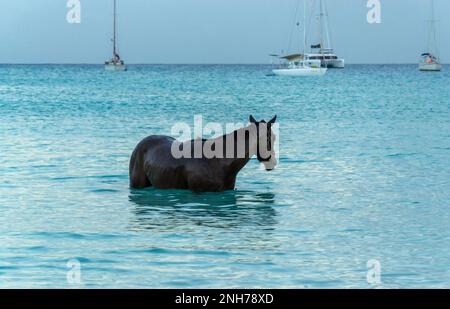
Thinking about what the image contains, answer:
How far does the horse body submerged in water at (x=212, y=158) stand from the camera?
14445 millimetres

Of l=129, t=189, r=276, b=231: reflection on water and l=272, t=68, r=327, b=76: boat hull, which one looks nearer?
l=129, t=189, r=276, b=231: reflection on water

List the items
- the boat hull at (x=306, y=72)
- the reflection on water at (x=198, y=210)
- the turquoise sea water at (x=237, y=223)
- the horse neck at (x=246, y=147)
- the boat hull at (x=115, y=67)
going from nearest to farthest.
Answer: the turquoise sea water at (x=237, y=223)
the reflection on water at (x=198, y=210)
the horse neck at (x=246, y=147)
the boat hull at (x=306, y=72)
the boat hull at (x=115, y=67)

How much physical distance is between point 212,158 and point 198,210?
0.94 m

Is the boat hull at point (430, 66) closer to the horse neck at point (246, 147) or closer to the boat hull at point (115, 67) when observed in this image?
the boat hull at point (115, 67)

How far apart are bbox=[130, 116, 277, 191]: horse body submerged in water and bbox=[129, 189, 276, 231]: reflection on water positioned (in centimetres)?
20

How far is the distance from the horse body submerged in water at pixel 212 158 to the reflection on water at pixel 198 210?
20 centimetres

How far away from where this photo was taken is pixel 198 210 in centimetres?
1397

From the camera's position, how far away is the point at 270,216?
13992mm

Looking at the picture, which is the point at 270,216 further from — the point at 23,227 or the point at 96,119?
the point at 96,119

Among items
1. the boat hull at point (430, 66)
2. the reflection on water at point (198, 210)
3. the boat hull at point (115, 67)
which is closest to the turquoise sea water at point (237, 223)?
the reflection on water at point (198, 210)

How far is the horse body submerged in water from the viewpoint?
47.4ft

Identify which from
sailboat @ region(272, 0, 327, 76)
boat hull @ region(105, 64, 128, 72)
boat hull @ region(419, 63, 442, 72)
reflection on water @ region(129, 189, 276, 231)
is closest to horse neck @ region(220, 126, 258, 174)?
reflection on water @ region(129, 189, 276, 231)

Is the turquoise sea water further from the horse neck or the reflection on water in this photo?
the horse neck
